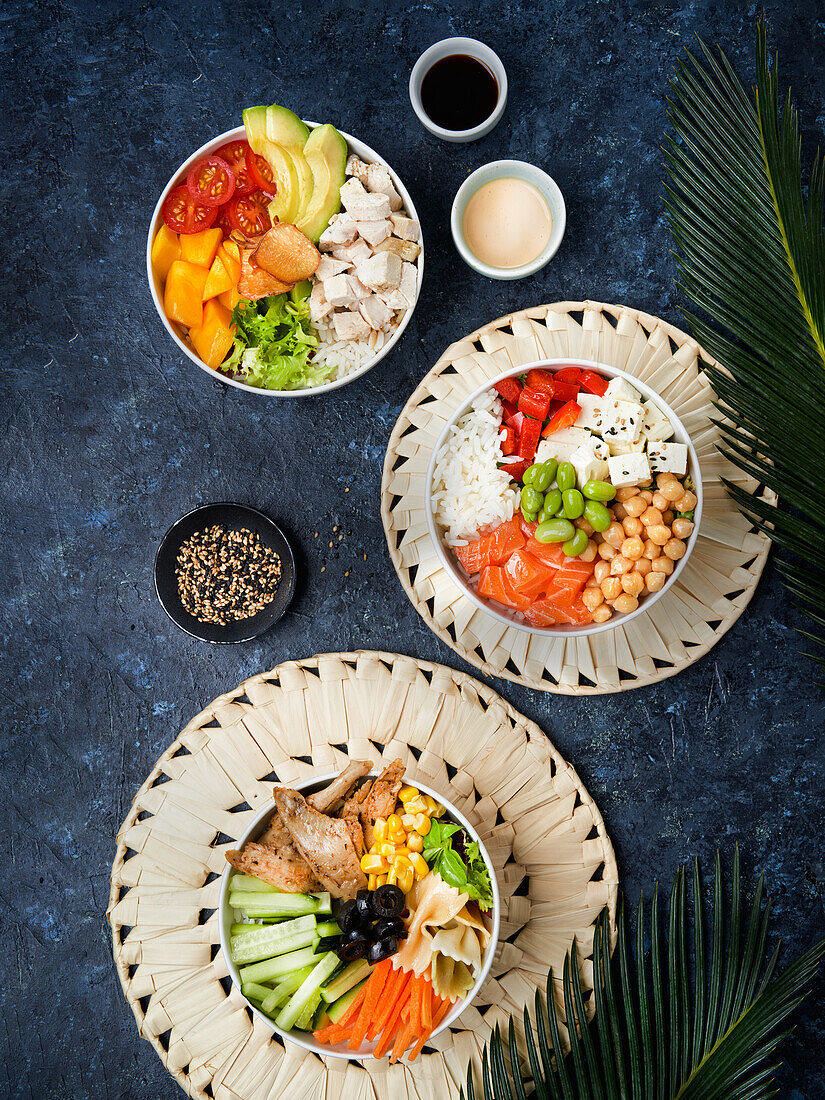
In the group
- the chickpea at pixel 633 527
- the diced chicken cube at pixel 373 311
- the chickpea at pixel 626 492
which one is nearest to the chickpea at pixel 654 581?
the chickpea at pixel 633 527

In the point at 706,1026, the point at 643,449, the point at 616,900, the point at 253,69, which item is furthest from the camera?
the point at 253,69

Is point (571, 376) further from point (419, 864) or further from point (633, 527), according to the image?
→ point (419, 864)

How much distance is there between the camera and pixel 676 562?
2.38 meters

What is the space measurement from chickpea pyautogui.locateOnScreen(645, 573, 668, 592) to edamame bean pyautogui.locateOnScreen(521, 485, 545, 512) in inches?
15.0

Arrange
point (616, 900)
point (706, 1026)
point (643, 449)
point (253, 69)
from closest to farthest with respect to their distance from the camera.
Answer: point (706, 1026) < point (643, 449) < point (616, 900) < point (253, 69)

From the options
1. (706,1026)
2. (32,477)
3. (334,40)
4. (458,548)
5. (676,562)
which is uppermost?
(334,40)

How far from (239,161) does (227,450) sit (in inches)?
36.8

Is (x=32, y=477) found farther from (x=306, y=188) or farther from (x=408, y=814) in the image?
(x=408, y=814)

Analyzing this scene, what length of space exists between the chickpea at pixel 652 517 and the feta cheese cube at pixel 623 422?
22cm

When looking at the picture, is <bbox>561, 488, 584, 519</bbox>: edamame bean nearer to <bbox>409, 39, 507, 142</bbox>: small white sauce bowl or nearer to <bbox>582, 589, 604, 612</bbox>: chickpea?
<bbox>582, 589, 604, 612</bbox>: chickpea

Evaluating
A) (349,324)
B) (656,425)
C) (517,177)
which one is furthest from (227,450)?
(656,425)

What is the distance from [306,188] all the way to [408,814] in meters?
1.94

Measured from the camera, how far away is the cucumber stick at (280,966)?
7.75 feet

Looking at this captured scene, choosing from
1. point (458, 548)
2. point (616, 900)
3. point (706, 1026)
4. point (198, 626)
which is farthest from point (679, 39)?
point (706, 1026)
